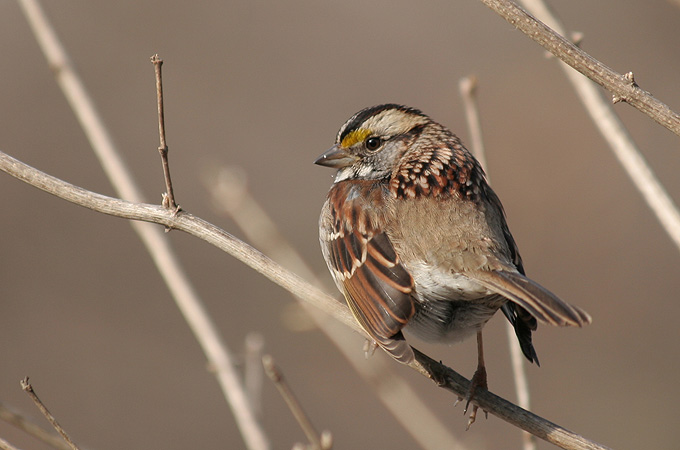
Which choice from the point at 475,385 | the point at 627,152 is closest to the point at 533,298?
the point at 475,385

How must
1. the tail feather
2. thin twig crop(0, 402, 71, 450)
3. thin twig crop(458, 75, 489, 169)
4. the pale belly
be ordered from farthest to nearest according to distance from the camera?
thin twig crop(458, 75, 489, 169) < the pale belly < thin twig crop(0, 402, 71, 450) < the tail feather

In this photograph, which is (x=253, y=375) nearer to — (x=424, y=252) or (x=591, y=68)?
(x=424, y=252)

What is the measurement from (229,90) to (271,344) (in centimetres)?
315

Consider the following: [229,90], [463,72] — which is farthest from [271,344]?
[463,72]

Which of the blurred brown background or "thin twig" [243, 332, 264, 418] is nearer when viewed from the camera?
"thin twig" [243, 332, 264, 418]

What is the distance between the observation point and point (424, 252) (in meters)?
3.14

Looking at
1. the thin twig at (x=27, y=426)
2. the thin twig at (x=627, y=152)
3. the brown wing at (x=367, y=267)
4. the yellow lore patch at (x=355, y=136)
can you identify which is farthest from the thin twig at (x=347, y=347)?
the thin twig at (x=627, y=152)

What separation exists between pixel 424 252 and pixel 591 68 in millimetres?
1090

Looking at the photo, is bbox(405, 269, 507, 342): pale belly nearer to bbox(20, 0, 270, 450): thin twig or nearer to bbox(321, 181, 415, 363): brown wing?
bbox(321, 181, 415, 363): brown wing

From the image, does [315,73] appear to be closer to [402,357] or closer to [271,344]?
[271,344]

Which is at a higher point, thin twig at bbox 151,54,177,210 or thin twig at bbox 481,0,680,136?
thin twig at bbox 151,54,177,210

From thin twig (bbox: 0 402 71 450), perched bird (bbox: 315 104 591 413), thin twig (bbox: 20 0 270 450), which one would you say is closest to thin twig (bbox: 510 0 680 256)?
perched bird (bbox: 315 104 591 413)

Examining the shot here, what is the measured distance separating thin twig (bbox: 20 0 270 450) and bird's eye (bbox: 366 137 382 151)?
106cm

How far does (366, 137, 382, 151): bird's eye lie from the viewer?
3.87 meters
